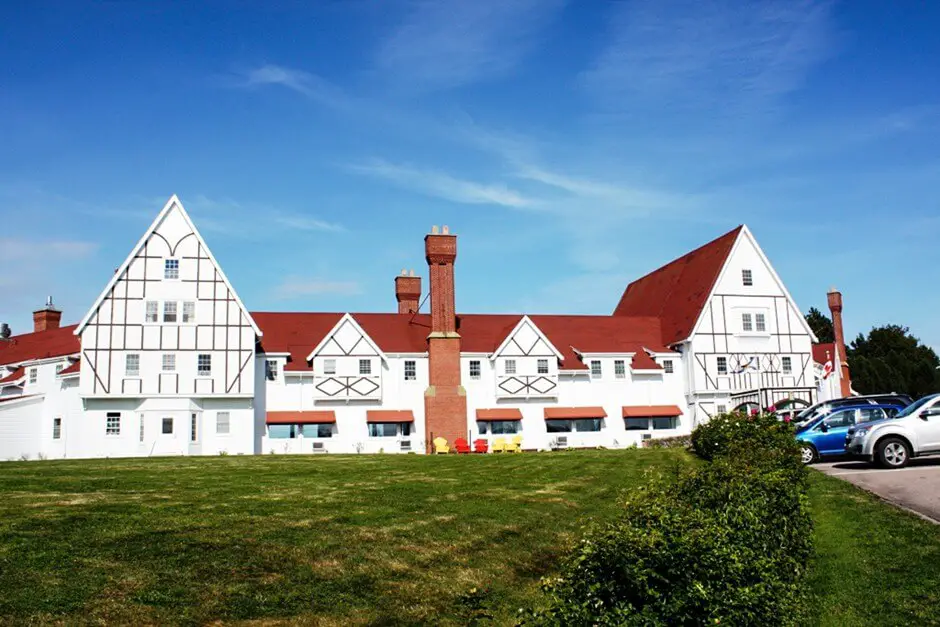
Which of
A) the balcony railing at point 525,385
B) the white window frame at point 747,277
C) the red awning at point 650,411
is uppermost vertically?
the white window frame at point 747,277

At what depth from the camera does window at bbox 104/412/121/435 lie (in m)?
43.0

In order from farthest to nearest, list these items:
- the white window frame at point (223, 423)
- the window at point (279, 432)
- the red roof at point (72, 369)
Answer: the window at point (279, 432) → the red roof at point (72, 369) → the white window frame at point (223, 423)

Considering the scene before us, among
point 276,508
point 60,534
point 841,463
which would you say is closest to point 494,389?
point 841,463

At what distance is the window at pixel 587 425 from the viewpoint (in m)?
48.7

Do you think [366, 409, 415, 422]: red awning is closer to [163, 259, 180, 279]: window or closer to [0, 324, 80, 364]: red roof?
[163, 259, 180, 279]: window

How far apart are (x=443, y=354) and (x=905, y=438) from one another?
28.3m

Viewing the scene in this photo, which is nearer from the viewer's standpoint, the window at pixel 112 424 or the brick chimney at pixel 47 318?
the window at pixel 112 424

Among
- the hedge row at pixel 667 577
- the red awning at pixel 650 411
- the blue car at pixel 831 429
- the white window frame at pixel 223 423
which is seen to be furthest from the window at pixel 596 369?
the hedge row at pixel 667 577

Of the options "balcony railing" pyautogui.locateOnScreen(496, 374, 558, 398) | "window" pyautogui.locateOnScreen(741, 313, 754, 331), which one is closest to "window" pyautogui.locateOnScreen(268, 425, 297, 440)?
"balcony railing" pyautogui.locateOnScreen(496, 374, 558, 398)

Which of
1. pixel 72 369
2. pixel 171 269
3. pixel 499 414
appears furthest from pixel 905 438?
pixel 72 369

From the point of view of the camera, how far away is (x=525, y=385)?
158 feet

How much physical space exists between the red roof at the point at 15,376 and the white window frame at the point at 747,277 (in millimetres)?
42510

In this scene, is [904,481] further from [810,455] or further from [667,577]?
[667,577]

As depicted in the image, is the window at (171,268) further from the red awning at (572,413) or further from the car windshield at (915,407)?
the car windshield at (915,407)
